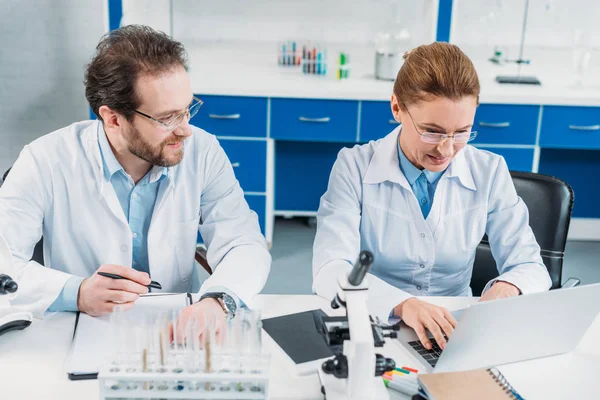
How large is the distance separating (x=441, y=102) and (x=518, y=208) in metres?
0.40

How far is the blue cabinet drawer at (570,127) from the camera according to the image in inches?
128

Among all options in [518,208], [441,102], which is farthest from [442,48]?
[518,208]

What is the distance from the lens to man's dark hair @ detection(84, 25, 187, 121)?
5.21 ft

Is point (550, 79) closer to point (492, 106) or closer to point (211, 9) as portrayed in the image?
point (492, 106)

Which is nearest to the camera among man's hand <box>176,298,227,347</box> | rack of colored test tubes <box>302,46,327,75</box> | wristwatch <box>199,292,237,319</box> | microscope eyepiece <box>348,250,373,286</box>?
microscope eyepiece <box>348,250,373,286</box>

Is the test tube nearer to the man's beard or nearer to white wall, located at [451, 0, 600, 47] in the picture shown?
the man's beard

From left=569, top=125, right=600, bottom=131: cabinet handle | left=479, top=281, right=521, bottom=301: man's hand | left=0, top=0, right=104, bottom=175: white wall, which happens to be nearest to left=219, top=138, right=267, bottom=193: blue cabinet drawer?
left=0, top=0, right=104, bottom=175: white wall

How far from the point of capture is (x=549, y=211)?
1850 millimetres

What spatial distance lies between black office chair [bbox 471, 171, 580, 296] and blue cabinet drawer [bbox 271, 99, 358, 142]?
1.45 meters

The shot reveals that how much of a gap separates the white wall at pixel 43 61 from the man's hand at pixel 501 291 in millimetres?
2591

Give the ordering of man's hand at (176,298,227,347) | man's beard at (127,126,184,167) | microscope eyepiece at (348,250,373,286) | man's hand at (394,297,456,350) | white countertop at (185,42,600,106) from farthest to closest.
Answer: white countertop at (185,42,600,106)
man's beard at (127,126,184,167)
man's hand at (394,297,456,350)
man's hand at (176,298,227,347)
microscope eyepiece at (348,250,373,286)

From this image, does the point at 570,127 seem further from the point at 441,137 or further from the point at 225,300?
the point at 225,300

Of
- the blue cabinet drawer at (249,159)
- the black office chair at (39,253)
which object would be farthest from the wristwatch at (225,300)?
the blue cabinet drawer at (249,159)

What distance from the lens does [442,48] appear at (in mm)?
1599
